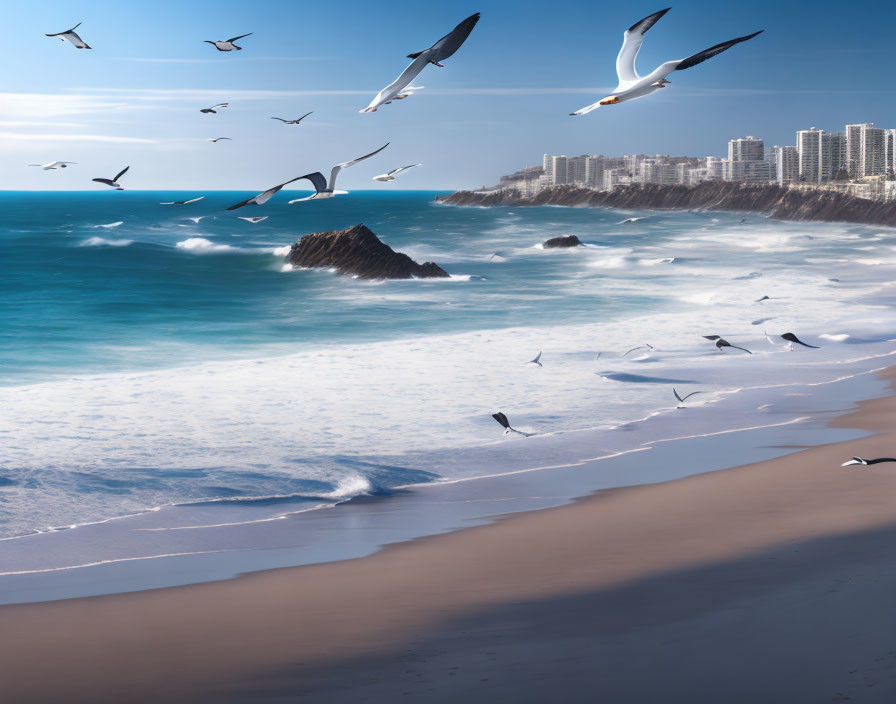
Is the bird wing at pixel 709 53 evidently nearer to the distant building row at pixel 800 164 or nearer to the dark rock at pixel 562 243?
the dark rock at pixel 562 243

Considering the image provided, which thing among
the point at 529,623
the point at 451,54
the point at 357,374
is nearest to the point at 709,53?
the point at 451,54

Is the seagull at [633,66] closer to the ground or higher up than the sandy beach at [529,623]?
higher up

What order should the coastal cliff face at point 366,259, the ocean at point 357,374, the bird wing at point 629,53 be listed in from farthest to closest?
the coastal cliff face at point 366,259 → the ocean at point 357,374 → the bird wing at point 629,53

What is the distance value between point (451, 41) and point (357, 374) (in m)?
11.5

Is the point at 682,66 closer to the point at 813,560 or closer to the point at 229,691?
the point at 813,560

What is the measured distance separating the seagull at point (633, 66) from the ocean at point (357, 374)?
3.85m

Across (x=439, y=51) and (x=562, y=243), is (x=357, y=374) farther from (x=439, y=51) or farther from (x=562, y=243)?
(x=562, y=243)

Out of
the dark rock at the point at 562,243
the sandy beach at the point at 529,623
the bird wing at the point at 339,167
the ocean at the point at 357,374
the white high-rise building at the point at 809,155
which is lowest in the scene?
the ocean at the point at 357,374

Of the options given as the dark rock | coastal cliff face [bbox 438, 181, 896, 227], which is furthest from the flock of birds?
coastal cliff face [bbox 438, 181, 896, 227]

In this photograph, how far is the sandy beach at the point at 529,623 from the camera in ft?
15.4

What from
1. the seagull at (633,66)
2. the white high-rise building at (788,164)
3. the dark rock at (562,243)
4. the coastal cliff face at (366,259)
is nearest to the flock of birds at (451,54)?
the seagull at (633,66)

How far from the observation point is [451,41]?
5477mm

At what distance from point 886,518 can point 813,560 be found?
122 centimetres

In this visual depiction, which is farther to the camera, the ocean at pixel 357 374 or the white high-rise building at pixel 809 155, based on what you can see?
the white high-rise building at pixel 809 155
